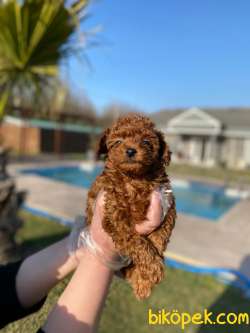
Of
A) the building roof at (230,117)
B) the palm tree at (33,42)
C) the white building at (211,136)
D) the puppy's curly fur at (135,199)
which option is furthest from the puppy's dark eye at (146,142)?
the building roof at (230,117)

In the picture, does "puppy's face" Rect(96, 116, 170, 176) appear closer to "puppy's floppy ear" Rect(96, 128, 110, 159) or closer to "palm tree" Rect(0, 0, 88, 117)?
"puppy's floppy ear" Rect(96, 128, 110, 159)

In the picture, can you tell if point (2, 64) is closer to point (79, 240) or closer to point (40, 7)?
point (40, 7)

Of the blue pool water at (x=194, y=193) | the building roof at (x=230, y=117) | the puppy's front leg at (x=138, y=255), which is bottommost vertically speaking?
the blue pool water at (x=194, y=193)

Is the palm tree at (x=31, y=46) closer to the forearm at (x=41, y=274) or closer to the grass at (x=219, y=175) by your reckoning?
the forearm at (x=41, y=274)

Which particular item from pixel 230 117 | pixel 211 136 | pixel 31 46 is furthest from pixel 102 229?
pixel 230 117

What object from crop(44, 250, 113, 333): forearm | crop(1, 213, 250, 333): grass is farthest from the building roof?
crop(44, 250, 113, 333): forearm

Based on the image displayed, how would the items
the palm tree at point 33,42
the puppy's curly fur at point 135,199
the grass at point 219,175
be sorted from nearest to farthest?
the puppy's curly fur at point 135,199
the palm tree at point 33,42
the grass at point 219,175

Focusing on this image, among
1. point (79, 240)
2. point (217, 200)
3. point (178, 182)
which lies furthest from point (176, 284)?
point (178, 182)
